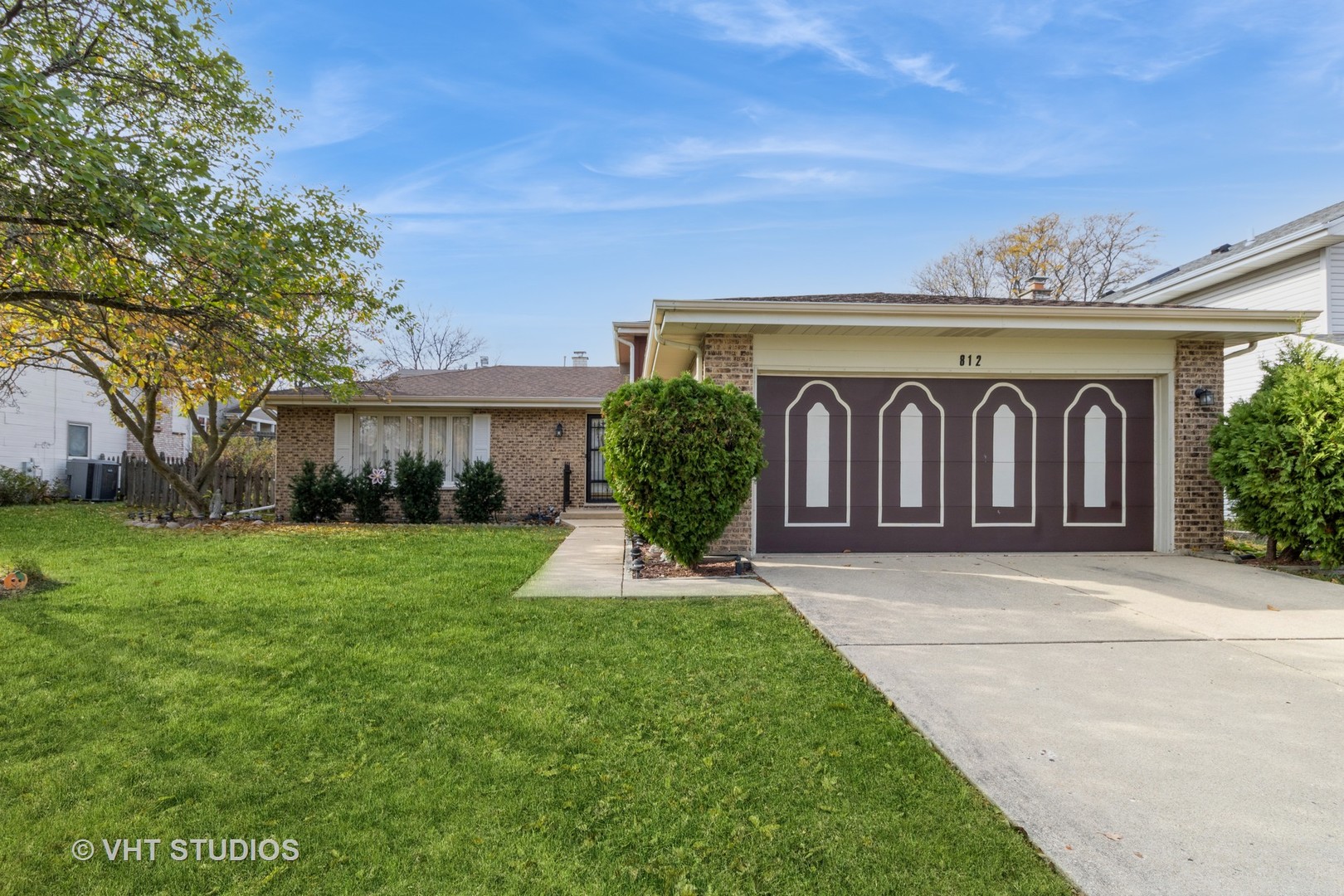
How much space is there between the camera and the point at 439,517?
45.7ft

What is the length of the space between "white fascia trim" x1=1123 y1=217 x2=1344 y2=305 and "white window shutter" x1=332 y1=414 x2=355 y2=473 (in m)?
17.3

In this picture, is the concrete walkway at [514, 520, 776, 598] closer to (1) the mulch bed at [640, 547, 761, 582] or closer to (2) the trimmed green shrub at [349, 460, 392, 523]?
(1) the mulch bed at [640, 547, 761, 582]

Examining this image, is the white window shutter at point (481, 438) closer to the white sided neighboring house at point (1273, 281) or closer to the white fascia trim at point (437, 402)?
the white fascia trim at point (437, 402)

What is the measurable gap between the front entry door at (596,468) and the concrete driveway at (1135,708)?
9095mm

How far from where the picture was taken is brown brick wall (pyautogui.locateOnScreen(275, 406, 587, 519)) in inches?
565

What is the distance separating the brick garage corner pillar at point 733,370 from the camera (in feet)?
25.5

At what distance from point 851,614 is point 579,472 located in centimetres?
1046

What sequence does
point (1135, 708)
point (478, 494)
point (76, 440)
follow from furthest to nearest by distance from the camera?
point (76, 440)
point (478, 494)
point (1135, 708)

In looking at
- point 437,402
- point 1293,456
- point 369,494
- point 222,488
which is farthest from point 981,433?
point 222,488

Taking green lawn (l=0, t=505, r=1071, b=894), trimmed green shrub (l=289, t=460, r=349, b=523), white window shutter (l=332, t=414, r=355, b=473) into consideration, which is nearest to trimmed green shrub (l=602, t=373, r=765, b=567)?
green lawn (l=0, t=505, r=1071, b=894)

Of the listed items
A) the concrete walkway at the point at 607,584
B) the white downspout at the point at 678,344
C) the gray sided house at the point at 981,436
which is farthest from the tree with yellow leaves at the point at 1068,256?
the concrete walkway at the point at 607,584

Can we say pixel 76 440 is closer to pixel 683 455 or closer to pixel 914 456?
pixel 683 455

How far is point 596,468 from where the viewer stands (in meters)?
15.3

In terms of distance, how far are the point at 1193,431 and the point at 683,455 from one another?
22.1 feet
